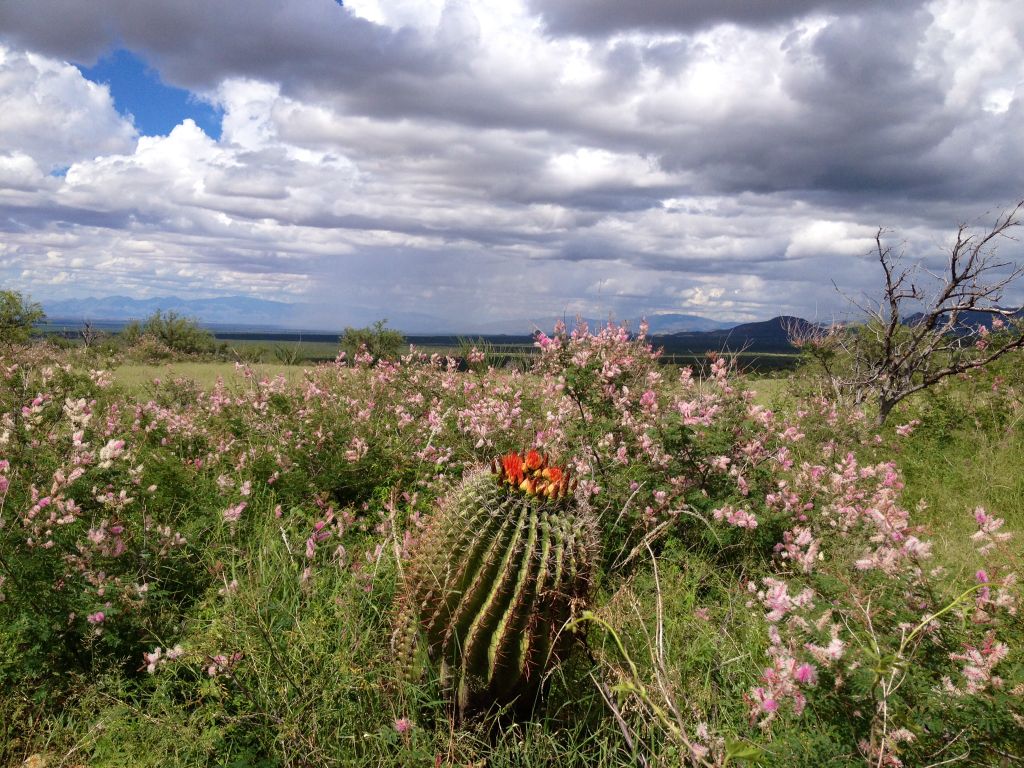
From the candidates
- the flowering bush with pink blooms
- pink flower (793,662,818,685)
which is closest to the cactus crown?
the flowering bush with pink blooms

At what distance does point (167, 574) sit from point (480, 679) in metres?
2.37

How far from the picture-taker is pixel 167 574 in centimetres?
426

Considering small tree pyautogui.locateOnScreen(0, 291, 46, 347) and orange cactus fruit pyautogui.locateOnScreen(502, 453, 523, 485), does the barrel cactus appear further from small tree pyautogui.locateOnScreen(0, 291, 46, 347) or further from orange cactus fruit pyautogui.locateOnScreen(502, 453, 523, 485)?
small tree pyautogui.locateOnScreen(0, 291, 46, 347)

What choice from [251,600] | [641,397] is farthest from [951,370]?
[251,600]

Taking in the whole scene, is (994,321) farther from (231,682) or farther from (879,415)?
(231,682)

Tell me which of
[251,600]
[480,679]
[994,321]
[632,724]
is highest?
[994,321]

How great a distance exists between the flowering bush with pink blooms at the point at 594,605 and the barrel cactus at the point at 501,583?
0.78ft

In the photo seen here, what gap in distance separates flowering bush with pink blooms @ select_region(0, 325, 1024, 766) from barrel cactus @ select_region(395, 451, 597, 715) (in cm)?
24

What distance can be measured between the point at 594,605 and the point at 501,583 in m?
0.95

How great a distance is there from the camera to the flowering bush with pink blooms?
2771 millimetres

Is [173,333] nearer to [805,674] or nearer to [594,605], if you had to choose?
[594,605]

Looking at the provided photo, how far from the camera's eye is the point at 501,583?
3000mm

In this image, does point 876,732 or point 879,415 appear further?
point 879,415

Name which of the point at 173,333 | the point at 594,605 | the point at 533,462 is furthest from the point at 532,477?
the point at 173,333
